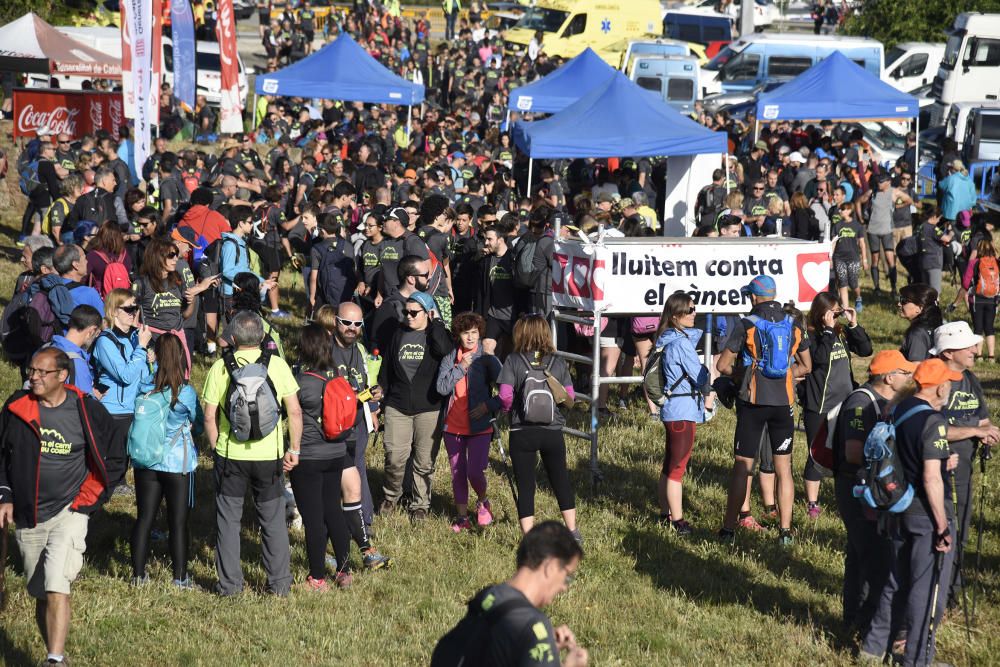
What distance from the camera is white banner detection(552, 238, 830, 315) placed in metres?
9.80

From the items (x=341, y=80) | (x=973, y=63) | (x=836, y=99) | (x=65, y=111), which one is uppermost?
(x=836, y=99)

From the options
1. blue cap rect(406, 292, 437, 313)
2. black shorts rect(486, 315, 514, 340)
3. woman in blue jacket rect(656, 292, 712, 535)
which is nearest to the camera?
woman in blue jacket rect(656, 292, 712, 535)

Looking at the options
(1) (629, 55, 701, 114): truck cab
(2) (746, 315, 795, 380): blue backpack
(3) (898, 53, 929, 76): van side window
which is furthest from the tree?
(2) (746, 315, 795, 380): blue backpack

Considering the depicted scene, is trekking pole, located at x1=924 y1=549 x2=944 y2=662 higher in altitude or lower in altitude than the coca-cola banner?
higher

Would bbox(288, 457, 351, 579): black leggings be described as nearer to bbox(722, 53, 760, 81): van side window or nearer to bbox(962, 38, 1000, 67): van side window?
bbox(962, 38, 1000, 67): van side window

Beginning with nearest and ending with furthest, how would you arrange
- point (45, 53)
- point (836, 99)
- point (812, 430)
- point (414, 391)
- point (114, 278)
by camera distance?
point (414, 391) < point (812, 430) < point (114, 278) < point (836, 99) < point (45, 53)

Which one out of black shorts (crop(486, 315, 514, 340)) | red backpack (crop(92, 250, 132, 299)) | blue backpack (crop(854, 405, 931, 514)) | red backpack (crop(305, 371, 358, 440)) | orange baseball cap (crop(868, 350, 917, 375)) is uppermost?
orange baseball cap (crop(868, 350, 917, 375))

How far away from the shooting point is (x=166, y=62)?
32.8 metres

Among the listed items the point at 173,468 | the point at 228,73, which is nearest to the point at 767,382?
the point at 173,468

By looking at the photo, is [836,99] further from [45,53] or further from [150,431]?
[150,431]

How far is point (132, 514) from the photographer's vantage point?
936 cm

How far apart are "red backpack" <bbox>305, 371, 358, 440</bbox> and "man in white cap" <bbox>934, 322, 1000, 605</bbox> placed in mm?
3490

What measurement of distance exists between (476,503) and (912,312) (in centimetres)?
367

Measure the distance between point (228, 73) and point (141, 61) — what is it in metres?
5.91
